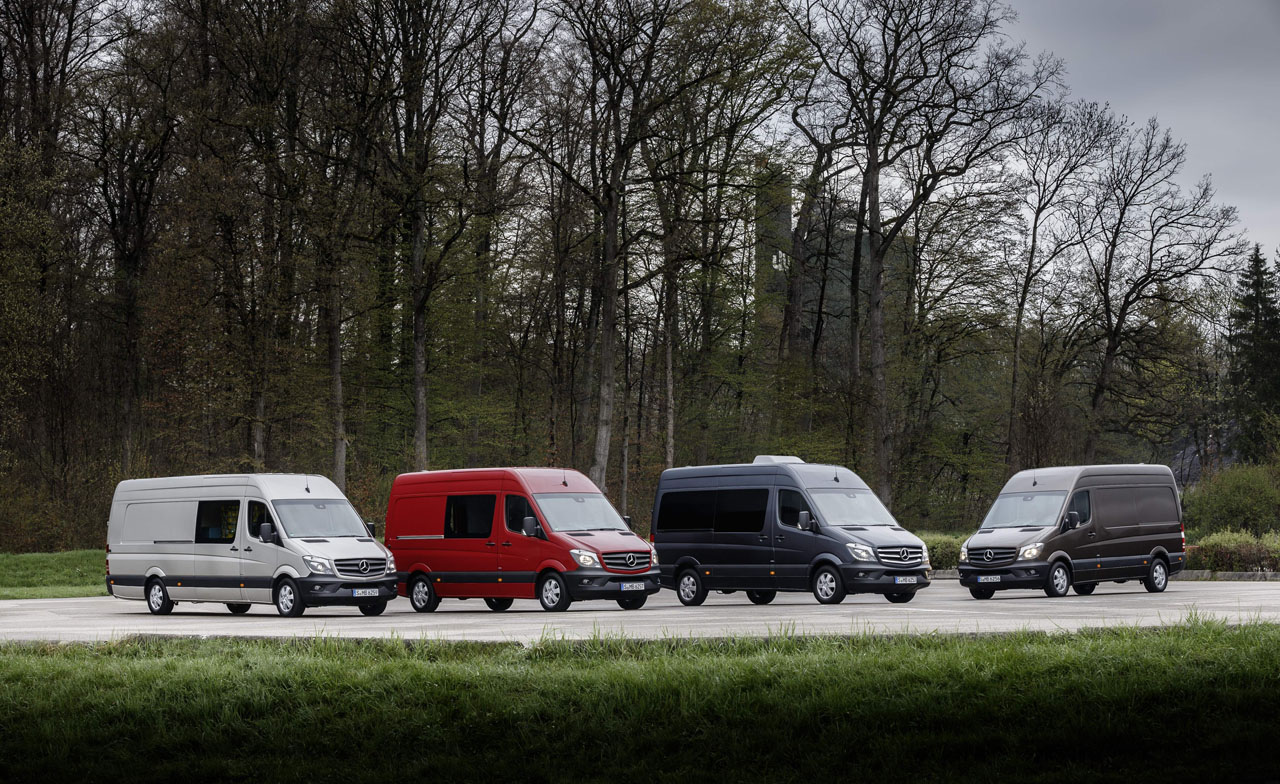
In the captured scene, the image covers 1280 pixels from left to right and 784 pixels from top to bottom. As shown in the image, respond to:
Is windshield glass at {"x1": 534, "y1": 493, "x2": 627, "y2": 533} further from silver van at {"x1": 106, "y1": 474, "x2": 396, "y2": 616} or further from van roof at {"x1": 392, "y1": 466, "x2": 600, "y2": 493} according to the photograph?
silver van at {"x1": 106, "y1": 474, "x2": 396, "y2": 616}

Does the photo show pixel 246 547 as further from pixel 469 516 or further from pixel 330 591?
pixel 469 516

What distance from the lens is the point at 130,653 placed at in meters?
13.0

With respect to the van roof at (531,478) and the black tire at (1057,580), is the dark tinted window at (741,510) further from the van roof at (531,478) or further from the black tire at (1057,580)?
the black tire at (1057,580)

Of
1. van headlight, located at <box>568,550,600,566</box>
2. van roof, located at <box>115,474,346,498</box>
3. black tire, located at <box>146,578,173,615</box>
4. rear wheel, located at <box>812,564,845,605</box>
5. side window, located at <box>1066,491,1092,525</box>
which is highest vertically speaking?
van roof, located at <box>115,474,346,498</box>

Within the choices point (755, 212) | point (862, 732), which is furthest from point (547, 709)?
point (755, 212)

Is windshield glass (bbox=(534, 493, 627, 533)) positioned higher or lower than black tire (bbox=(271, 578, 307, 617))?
higher

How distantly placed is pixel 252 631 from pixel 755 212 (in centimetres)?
2453

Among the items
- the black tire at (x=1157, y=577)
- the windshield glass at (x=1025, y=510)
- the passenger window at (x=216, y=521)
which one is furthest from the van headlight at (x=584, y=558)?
the black tire at (x=1157, y=577)

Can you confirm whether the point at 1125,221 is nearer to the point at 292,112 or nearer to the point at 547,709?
the point at 292,112

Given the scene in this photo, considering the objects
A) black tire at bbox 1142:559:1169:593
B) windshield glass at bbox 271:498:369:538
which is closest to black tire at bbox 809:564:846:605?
black tire at bbox 1142:559:1169:593

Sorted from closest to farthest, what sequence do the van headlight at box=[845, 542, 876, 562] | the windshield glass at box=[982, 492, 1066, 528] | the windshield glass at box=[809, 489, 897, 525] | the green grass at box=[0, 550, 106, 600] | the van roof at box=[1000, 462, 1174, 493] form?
the van headlight at box=[845, 542, 876, 562]
the windshield glass at box=[809, 489, 897, 525]
the windshield glass at box=[982, 492, 1066, 528]
the van roof at box=[1000, 462, 1174, 493]
the green grass at box=[0, 550, 106, 600]

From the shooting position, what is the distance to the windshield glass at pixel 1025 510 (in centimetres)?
2381

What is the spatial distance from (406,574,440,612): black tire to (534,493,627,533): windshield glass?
2.68 metres

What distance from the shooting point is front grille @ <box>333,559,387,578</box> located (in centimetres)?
2058
